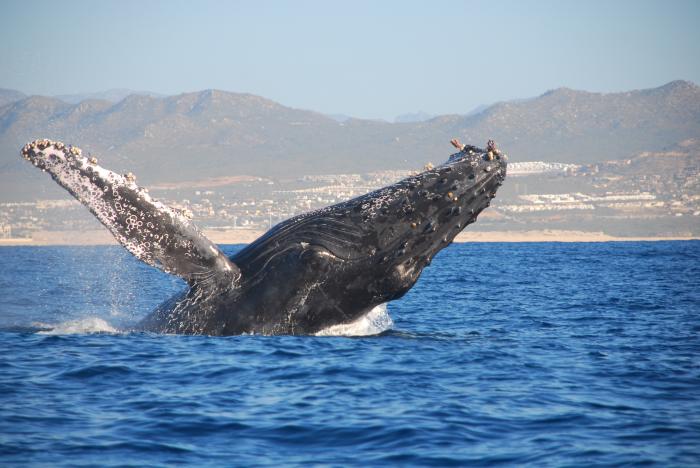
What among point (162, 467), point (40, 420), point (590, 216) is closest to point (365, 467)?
point (162, 467)

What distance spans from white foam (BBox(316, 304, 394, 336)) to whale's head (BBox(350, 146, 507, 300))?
0.98 metres

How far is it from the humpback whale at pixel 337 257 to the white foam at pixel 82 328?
353cm

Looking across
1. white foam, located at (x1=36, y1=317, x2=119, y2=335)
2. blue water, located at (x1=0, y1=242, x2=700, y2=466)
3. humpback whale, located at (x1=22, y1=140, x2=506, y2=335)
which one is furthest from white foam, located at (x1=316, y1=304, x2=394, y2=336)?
white foam, located at (x1=36, y1=317, x2=119, y2=335)

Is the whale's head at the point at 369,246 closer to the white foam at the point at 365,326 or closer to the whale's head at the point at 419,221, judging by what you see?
the whale's head at the point at 419,221

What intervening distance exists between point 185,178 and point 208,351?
19022 cm

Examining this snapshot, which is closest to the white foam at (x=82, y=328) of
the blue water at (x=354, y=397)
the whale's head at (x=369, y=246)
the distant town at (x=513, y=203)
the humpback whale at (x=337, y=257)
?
the blue water at (x=354, y=397)

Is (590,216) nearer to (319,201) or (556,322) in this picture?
(319,201)

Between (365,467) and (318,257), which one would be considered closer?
(365,467)

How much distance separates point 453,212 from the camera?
11.6 m

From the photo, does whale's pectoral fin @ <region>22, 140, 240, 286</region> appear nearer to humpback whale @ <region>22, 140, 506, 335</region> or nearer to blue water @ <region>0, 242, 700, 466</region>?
humpback whale @ <region>22, 140, 506, 335</region>

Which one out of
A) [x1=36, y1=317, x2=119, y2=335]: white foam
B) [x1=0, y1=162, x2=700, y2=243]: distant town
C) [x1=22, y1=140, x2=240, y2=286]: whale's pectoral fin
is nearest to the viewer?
[x1=22, y1=140, x2=240, y2=286]: whale's pectoral fin

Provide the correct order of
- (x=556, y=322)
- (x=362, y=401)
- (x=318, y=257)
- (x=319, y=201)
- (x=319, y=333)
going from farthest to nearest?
(x=319, y=201)
(x=556, y=322)
(x=319, y=333)
(x=318, y=257)
(x=362, y=401)

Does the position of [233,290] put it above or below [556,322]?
above

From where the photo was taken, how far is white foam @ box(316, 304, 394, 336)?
12.4 metres
